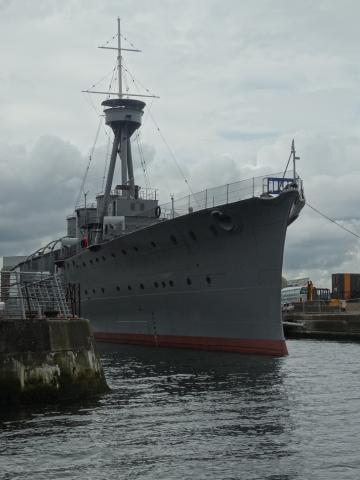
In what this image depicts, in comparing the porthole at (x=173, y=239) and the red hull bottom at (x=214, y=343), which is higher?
the porthole at (x=173, y=239)

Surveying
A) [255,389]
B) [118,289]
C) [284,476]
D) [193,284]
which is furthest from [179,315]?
[284,476]

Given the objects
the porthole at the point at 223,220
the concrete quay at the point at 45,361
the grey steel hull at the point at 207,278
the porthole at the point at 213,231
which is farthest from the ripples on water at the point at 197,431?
the porthole at the point at 213,231

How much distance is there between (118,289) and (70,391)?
61.7ft

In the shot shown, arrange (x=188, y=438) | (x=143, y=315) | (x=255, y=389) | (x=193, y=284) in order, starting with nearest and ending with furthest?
(x=188, y=438) < (x=255, y=389) < (x=193, y=284) < (x=143, y=315)

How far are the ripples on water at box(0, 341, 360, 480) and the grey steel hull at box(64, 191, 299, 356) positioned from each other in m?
6.15

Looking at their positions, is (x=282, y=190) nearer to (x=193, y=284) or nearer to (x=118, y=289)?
(x=193, y=284)

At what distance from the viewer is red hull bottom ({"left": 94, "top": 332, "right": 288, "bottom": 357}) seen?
2714 centimetres

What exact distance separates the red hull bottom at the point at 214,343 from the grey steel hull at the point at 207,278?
0.14 feet

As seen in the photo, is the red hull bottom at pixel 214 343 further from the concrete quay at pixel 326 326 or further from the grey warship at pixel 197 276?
the concrete quay at pixel 326 326

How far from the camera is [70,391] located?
51.8 ft

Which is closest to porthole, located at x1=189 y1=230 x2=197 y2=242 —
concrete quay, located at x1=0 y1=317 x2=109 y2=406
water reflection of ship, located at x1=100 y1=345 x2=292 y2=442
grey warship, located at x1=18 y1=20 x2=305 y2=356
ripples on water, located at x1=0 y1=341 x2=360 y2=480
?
grey warship, located at x1=18 y1=20 x2=305 y2=356

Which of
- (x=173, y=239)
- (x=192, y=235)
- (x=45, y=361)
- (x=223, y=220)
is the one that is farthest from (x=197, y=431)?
(x=173, y=239)

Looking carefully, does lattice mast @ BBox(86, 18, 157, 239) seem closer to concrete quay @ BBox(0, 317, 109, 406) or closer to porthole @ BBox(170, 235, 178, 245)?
porthole @ BBox(170, 235, 178, 245)

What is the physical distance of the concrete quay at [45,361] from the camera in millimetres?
14773
